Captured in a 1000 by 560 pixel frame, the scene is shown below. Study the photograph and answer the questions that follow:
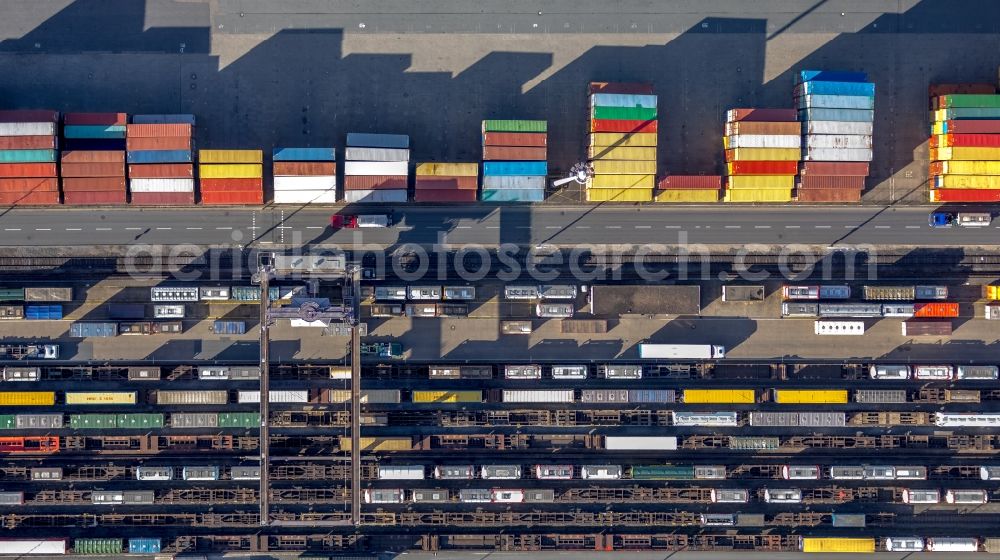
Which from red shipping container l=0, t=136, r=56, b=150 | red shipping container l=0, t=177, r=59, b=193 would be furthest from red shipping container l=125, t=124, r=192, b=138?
red shipping container l=0, t=177, r=59, b=193

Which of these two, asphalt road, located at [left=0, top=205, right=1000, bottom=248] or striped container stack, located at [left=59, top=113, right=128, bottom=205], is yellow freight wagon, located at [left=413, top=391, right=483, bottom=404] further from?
striped container stack, located at [left=59, top=113, right=128, bottom=205]

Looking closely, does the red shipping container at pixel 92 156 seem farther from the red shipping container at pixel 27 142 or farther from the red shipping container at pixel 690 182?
the red shipping container at pixel 690 182

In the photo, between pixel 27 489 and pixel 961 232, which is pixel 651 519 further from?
pixel 27 489

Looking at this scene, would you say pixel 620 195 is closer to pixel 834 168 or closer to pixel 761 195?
pixel 761 195

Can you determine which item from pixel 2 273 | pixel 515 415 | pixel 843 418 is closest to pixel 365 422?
pixel 515 415


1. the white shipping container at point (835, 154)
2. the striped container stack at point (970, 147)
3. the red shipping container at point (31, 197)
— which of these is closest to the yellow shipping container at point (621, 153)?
the white shipping container at point (835, 154)
